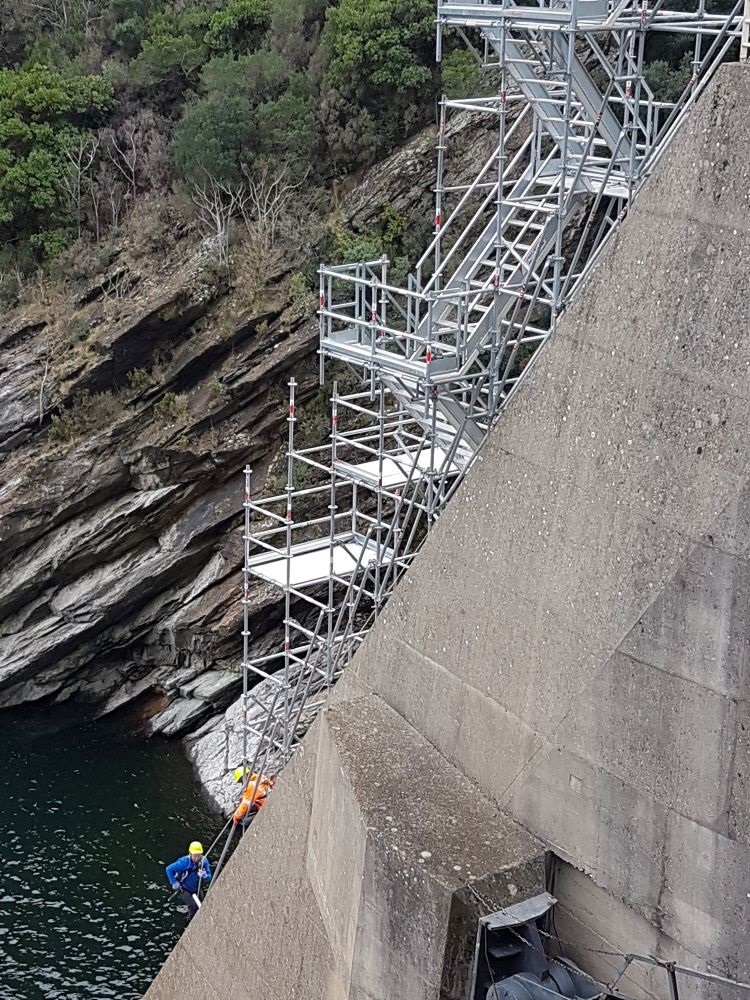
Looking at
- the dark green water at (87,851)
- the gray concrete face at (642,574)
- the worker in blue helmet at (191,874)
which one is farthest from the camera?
the worker in blue helmet at (191,874)

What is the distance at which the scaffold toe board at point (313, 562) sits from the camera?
15.6 meters

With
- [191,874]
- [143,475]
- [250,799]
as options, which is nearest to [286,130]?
[143,475]

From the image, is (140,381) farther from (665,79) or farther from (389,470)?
(665,79)

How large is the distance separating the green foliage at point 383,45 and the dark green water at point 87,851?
533 inches

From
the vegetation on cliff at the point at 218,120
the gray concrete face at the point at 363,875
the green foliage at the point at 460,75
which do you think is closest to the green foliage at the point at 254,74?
the vegetation on cliff at the point at 218,120

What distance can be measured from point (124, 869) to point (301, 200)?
13.4 m

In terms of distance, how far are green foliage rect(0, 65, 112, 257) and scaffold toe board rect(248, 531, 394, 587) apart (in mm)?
11887

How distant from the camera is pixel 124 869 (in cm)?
1820

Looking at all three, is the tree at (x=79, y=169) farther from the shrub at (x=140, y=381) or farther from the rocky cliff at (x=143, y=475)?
the shrub at (x=140, y=381)

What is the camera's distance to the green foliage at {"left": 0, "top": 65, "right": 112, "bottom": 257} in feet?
84.7

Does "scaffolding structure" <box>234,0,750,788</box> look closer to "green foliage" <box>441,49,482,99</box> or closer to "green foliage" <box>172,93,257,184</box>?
"green foliage" <box>172,93,257,184</box>

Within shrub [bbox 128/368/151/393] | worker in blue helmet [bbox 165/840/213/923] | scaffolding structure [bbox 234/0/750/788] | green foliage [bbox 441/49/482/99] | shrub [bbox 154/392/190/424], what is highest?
scaffolding structure [bbox 234/0/750/788]

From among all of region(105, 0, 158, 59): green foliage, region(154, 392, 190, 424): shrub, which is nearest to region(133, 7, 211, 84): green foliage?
region(105, 0, 158, 59): green foliage

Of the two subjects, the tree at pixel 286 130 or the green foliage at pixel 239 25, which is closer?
the tree at pixel 286 130
